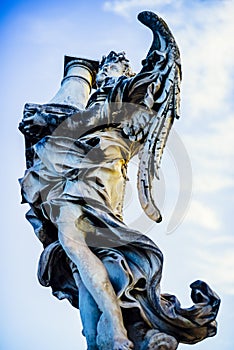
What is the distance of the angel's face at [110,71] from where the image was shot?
23.0ft

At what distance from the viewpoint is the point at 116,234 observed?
4938 mm

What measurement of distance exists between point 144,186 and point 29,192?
1154 mm

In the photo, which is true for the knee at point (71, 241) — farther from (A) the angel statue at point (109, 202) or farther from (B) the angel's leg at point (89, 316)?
(B) the angel's leg at point (89, 316)

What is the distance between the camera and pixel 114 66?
24.0ft

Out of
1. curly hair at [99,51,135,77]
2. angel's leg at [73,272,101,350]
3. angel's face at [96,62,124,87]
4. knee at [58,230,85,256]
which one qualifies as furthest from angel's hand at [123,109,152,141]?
angel's leg at [73,272,101,350]

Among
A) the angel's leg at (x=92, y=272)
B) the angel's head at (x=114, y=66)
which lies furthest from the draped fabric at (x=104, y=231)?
the angel's head at (x=114, y=66)

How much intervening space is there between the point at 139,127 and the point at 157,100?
0.36 metres

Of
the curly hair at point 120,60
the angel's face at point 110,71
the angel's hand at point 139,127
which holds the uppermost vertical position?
the curly hair at point 120,60

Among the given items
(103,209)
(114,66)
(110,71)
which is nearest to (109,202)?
(103,209)

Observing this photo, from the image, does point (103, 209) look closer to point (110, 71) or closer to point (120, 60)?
point (110, 71)

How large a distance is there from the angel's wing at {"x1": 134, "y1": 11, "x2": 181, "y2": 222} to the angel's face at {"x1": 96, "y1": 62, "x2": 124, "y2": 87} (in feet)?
2.43

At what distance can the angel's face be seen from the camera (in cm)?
701

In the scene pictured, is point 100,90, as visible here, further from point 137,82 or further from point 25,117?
point 25,117

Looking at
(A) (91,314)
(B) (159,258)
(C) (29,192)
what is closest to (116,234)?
(B) (159,258)
